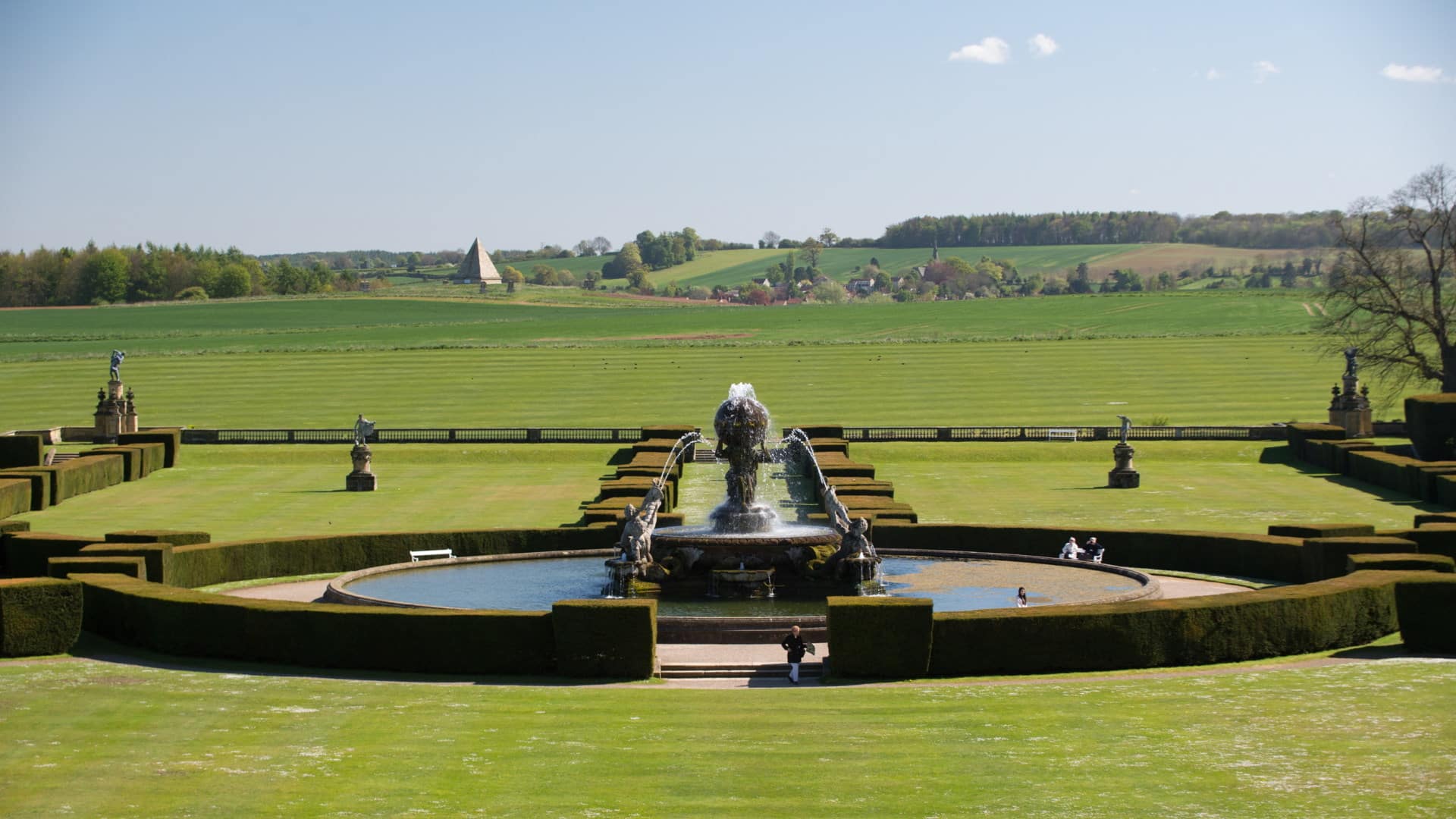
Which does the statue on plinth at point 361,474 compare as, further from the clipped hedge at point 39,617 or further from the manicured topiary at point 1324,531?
the manicured topiary at point 1324,531

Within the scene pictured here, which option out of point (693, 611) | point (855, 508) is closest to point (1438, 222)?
point (855, 508)

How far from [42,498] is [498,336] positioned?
8243 centimetres

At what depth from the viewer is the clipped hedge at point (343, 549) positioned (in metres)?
36.6

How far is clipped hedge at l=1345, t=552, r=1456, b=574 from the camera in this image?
30.6 metres

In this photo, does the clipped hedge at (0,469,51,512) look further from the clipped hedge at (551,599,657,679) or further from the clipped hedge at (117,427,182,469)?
the clipped hedge at (551,599,657,679)

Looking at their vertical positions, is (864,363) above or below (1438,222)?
below

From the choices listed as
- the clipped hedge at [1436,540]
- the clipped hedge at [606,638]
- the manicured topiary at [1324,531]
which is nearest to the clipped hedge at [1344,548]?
the clipped hedge at [1436,540]

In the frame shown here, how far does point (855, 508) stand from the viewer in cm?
4153

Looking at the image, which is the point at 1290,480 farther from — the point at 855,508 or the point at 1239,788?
the point at 1239,788

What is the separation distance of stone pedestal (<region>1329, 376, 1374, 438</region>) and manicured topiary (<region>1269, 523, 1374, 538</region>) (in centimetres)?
3900

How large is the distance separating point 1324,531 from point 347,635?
21.5m

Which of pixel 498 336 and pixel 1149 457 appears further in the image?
pixel 498 336

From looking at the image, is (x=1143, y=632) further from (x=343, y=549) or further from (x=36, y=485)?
(x=36, y=485)

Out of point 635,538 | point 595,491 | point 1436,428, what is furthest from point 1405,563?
point 1436,428
